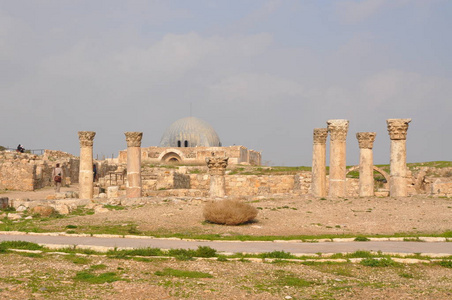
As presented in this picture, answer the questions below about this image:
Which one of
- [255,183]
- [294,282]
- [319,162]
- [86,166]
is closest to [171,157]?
[255,183]

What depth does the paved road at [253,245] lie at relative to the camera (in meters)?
11.3

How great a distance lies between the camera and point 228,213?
16.6m

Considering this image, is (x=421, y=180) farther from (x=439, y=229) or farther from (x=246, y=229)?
(x=246, y=229)

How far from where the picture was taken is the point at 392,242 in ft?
42.9

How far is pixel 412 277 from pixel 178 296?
423 cm

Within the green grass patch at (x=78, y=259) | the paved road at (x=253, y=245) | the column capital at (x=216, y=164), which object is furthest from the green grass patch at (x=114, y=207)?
the green grass patch at (x=78, y=259)

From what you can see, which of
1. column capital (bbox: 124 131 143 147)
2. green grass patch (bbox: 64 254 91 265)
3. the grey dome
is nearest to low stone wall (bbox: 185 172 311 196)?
column capital (bbox: 124 131 143 147)

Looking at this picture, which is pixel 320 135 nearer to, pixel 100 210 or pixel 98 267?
pixel 100 210

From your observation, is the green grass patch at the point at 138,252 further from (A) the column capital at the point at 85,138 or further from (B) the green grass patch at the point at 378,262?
(A) the column capital at the point at 85,138

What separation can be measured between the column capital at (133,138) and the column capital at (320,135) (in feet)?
28.5

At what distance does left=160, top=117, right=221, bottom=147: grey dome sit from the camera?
204 ft

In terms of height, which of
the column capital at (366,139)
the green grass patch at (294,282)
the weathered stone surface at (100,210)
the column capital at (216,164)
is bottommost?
the green grass patch at (294,282)

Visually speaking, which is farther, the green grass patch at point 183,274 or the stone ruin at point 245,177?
the stone ruin at point 245,177

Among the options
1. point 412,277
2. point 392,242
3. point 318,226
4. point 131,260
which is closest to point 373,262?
point 412,277
